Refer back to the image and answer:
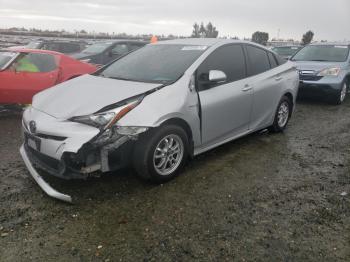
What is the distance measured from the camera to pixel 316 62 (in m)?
9.82

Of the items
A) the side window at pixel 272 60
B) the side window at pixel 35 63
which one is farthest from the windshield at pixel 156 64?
the side window at pixel 35 63

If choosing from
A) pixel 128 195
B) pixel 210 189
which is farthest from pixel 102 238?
pixel 210 189

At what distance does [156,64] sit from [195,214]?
2.14 meters

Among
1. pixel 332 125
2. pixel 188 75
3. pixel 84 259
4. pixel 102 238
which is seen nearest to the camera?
pixel 84 259

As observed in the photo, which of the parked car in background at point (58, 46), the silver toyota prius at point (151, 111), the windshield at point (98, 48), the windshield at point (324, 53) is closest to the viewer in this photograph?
the silver toyota prius at point (151, 111)

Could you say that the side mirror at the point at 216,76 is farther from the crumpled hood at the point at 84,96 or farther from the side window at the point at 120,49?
the side window at the point at 120,49

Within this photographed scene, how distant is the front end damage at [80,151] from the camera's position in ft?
11.8

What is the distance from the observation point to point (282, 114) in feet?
21.2

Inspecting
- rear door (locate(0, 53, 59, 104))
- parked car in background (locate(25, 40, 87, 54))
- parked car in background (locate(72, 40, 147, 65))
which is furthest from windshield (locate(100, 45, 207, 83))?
parked car in background (locate(25, 40, 87, 54))

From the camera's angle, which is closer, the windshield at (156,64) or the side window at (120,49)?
the windshield at (156,64)

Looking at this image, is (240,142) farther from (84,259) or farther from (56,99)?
(84,259)

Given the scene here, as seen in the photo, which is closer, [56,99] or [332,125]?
[56,99]

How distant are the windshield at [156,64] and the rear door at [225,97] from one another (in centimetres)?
25

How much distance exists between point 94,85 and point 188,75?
45.1 inches
